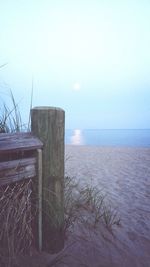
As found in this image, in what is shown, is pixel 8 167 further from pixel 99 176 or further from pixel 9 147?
pixel 99 176

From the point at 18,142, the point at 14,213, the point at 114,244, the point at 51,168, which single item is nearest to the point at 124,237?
the point at 114,244

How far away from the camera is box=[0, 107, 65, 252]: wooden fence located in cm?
215

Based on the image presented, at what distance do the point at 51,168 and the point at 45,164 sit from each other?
2.8 inches

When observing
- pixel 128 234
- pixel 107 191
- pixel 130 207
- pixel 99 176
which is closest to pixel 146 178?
pixel 99 176

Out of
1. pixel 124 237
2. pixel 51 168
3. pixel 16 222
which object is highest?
pixel 51 168

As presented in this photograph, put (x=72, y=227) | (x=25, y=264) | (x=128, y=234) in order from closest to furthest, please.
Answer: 1. (x=25, y=264)
2. (x=72, y=227)
3. (x=128, y=234)

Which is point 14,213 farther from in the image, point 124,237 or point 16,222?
point 124,237

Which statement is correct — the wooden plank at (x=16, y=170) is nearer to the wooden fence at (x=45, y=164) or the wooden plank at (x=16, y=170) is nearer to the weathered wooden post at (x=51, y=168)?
the wooden fence at (x=45, y=164)

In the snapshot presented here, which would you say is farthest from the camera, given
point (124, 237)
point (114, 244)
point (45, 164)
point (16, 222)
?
point (124, 237)

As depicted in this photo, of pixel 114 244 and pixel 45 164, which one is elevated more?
pixel 45 164

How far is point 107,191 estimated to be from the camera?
5.30 metres

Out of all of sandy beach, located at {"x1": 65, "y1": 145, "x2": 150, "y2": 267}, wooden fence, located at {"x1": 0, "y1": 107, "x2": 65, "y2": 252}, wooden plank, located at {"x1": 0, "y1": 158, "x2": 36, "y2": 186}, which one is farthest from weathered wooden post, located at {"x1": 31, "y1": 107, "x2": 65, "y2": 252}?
sandy beach, located at {"x1": 65, "y1": 145, "x2": 150, "y2": 267}

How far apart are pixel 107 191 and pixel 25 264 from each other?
3288 millimetres

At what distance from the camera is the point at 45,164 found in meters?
2.36
